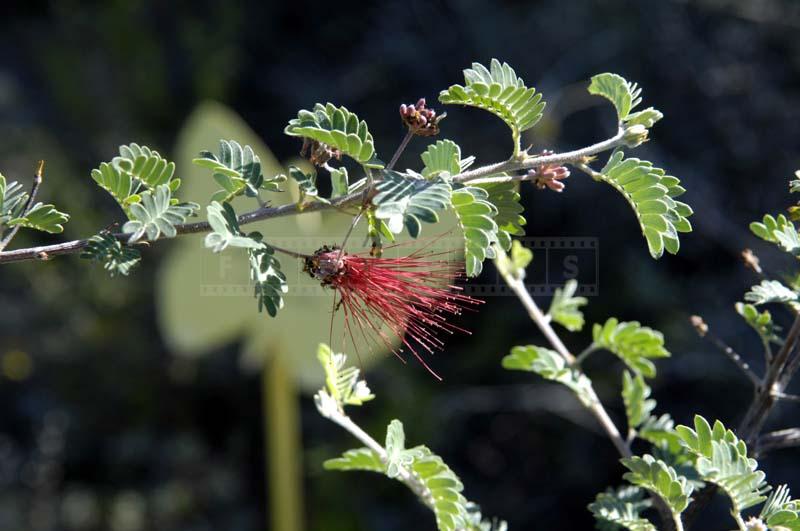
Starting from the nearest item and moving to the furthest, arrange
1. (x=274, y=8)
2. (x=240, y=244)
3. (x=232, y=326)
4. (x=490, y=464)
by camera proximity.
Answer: (x=240, y=244), (x=232, y=326), (x=490, y=464), (x=274, y=8)

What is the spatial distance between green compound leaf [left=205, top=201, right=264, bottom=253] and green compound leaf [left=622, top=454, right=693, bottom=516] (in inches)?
12.0

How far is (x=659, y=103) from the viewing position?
2.41m

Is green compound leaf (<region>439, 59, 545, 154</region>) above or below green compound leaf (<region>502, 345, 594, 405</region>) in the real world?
above

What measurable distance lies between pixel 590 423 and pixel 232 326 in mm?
933

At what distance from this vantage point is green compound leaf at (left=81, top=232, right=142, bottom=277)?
0.58m

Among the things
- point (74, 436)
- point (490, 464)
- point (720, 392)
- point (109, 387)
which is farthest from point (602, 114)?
point (74, 436)

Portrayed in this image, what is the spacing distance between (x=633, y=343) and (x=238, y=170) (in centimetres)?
42

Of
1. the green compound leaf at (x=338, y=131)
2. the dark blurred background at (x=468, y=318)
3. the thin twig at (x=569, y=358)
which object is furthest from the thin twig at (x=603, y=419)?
the dark blurred background at (x=468, y=318)

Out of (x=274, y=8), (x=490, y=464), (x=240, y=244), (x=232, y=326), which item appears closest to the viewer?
(x=240, y=244)

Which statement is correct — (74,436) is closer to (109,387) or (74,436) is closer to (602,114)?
(109,387)

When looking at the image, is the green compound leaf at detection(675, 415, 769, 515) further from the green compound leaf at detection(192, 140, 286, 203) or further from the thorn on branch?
the green compound leaf at detection(192, 140, 286, 203)

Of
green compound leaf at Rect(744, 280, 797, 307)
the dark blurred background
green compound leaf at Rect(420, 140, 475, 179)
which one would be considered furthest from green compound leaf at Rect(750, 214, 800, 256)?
the dark blurred background

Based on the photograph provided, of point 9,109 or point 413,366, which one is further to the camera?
point 9,109

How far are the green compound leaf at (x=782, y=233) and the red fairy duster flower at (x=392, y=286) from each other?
224 mm
